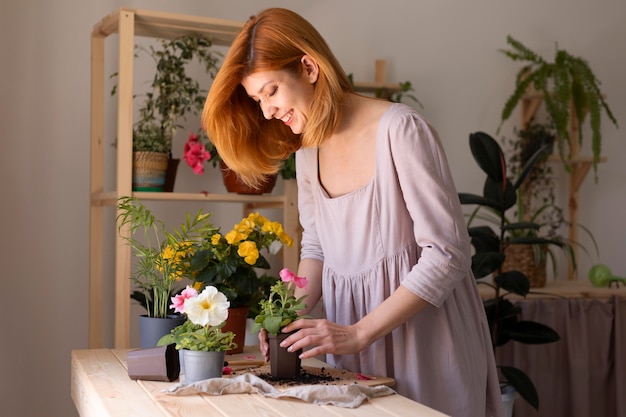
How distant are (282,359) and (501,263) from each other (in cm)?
157

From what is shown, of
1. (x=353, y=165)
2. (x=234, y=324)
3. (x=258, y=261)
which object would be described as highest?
(x=353, y=165)

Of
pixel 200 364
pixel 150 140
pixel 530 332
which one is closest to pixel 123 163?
pixel 150 140

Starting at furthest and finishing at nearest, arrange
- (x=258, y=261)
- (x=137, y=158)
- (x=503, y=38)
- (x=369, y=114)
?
(x=503, y=38) → (x=137, y=158) → (x=258, y=261) → (x=369, y=114)

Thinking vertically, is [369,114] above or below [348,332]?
above

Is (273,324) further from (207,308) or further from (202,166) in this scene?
(202,166)

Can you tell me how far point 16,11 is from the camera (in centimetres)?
286

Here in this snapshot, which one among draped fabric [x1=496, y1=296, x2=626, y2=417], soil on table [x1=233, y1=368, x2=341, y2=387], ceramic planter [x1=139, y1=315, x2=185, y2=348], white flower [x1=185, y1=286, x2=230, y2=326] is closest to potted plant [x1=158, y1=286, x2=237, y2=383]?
white flower [x1=185, y1=286, x2=230, y2=326]

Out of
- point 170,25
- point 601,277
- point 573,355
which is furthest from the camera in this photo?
point 601,277

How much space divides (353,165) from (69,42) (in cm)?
163

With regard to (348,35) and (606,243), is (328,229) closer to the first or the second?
(348,35)

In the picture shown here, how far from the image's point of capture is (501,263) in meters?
2.89

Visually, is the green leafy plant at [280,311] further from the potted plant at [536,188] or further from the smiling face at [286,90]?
the potted plant at [536,188]

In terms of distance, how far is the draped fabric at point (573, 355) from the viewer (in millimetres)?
3205

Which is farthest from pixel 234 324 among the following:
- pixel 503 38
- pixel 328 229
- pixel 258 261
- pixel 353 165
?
pixel 503 38
